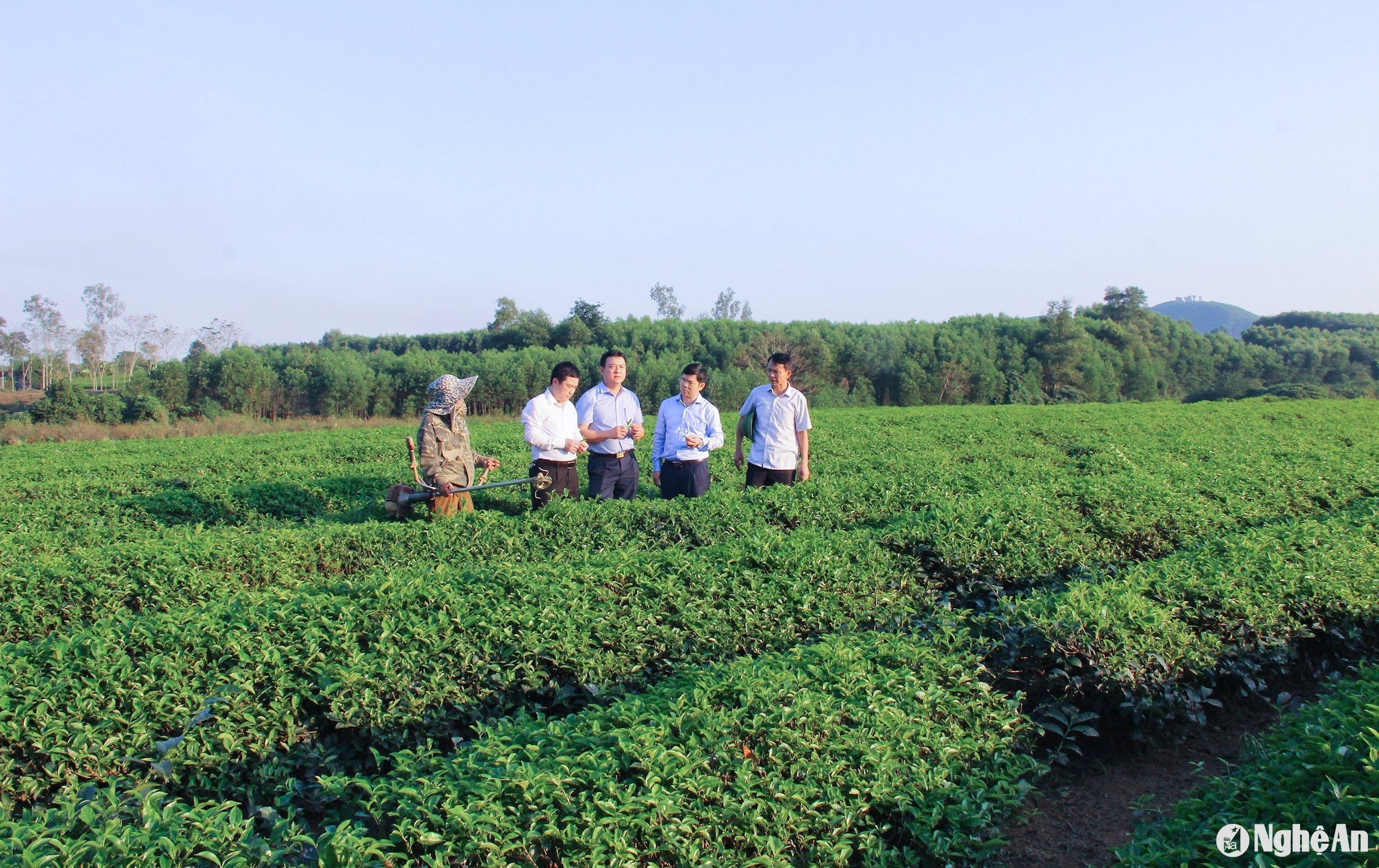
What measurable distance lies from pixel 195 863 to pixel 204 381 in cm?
4371

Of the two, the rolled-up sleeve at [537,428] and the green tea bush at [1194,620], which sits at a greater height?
the rolled-up sleeve at [537,428]

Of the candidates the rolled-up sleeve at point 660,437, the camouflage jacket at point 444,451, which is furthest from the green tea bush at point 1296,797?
the camouflage jacket at point 444,451

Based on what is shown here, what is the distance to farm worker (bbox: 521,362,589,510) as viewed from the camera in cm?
700

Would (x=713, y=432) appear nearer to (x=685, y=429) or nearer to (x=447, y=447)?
(x=685, y=429)

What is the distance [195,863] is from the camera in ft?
7.34

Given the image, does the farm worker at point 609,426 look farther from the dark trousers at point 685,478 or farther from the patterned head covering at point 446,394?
the patterned head covering at point 446,394

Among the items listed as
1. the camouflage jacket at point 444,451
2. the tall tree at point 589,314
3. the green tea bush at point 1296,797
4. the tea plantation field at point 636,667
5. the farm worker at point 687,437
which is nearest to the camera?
the green tea bush at point 1296,797

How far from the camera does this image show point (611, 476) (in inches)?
293

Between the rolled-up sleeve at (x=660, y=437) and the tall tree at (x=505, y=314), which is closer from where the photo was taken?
the rolled-up sleeve at (x=660, y=437)

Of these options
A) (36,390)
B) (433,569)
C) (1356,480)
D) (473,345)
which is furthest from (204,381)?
(1356,480)

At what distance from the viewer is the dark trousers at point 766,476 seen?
24.2 feet

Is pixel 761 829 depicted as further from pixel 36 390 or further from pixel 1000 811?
pixel 36 390

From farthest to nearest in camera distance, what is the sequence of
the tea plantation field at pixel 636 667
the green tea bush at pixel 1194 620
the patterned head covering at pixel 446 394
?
the patterned head covering at pixel 446 394
the green tea bush at pixel 1194 620
the tea plantation field at pixel 636 667

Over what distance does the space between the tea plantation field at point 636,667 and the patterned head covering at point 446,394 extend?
1.01 metres
